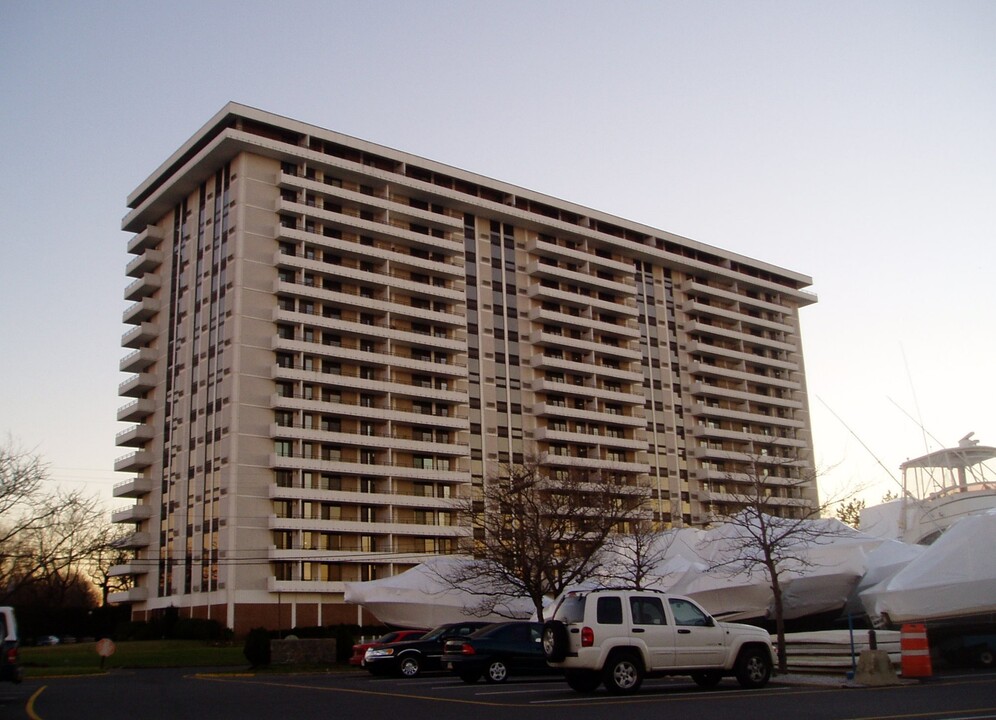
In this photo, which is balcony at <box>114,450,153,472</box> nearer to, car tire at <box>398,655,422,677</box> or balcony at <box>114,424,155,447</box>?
balcony at <box>114,424,155,447</box>

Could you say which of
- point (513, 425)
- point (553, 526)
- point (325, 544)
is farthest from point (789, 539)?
point (513, 425)

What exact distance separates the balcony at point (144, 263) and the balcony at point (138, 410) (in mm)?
13058

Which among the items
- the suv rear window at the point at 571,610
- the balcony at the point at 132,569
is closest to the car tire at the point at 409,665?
the suv rear window at the point at 571,610

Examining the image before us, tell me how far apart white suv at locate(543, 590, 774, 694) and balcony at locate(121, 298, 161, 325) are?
79102mm

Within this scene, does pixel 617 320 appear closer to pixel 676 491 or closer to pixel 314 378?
pixel 676 491

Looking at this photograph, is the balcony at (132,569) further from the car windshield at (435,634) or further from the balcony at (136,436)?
the car windshield at (435,634)

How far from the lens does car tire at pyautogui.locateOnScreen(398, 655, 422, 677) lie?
32031 millimetres

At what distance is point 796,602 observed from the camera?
1671 inches

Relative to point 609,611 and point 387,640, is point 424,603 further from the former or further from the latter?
A: point 609,611

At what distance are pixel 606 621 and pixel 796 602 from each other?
25189 millimetres

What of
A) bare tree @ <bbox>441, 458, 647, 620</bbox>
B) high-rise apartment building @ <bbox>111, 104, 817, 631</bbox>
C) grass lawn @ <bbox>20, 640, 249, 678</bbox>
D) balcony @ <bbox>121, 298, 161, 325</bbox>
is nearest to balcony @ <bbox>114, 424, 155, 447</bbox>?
high-rise apartment building @ <bbox>111, 104, 817, 631</bbox>

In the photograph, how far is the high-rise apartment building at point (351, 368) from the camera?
77.8m

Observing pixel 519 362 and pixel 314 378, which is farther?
pixel 519 362

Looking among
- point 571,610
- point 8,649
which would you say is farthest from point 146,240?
point 571,610
